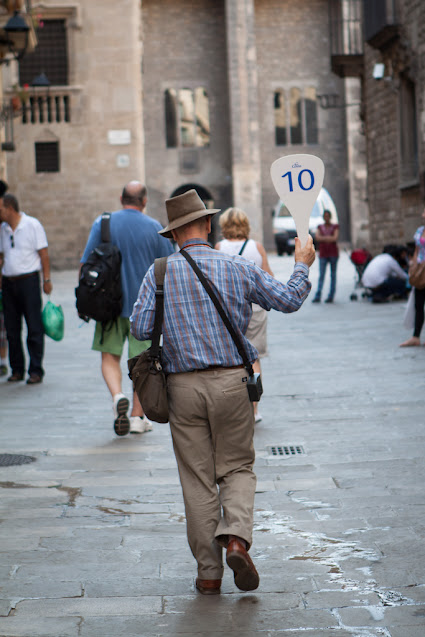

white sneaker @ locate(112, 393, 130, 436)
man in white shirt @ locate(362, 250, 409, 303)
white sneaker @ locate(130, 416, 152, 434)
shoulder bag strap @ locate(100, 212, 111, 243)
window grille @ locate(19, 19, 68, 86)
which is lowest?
white sneaker @ locate(130, 416, 152, 434)

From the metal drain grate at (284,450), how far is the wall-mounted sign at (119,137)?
1055 inches

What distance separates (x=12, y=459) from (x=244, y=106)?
118 feet

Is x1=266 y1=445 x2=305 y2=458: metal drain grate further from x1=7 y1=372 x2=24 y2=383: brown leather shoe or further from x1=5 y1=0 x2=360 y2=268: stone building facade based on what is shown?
x1=5 y1=0 x2=360 y2=268: stone building facade

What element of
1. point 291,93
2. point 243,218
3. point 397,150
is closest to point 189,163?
point 291,93

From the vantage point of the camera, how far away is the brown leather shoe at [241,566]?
392 cm

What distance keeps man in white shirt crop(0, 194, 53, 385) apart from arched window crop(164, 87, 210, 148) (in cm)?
3440

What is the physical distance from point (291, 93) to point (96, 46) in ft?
46.5

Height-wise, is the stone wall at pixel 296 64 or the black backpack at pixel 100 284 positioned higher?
the stone wall at pixel 296 64

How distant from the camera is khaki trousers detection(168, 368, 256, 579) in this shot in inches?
163

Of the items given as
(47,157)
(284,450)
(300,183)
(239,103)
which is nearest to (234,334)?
(300,183)

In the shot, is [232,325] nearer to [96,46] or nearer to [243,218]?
[243,218]

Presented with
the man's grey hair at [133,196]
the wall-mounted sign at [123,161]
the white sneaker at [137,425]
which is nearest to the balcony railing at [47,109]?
the wall-mounted sign at [123,161]

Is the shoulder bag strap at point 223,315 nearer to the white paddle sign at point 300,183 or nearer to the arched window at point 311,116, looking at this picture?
the white paddle sign at point 300,183

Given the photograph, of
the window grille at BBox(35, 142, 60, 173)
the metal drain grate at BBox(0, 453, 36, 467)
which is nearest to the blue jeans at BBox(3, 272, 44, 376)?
the metal drain grate at BBox(0, 453, 36, 467)
